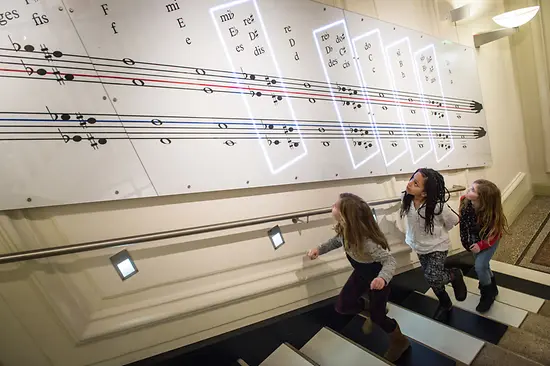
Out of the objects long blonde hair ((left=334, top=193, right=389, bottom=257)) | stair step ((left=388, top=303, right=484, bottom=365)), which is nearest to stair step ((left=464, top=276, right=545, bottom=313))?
stair step ((left=388, top=303, right=484, bottom=365))

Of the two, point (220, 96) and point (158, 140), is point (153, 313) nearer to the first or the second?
point (158, 140)

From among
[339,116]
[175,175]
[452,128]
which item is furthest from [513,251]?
[175,175]

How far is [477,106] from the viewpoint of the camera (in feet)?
10.3

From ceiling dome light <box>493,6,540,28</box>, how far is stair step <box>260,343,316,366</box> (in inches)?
121

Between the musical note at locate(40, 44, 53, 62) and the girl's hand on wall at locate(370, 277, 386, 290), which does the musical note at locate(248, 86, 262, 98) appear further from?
the girl's hand on wall at locate(370, 277, 386, 290)

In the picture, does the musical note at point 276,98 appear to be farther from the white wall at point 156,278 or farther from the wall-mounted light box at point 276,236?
the wall-mounted light box at point 276,236

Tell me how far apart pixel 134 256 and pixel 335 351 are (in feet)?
3.73

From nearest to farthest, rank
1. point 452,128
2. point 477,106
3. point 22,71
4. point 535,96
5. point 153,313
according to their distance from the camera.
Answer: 1. point 22,71
2. point 153,313
3. point 452,128
4. point 477,106
5. point 535,96

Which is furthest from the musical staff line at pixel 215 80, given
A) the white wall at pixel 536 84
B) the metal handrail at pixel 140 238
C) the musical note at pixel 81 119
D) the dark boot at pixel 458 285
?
the white wall at pixel 536 84

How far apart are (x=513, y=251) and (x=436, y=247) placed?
148 cm

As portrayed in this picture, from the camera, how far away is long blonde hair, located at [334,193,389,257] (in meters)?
1.70

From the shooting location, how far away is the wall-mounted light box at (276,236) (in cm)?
185

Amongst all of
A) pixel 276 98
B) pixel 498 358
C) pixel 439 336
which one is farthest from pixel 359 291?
pixel 276 98

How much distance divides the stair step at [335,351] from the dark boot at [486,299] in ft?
3.19
